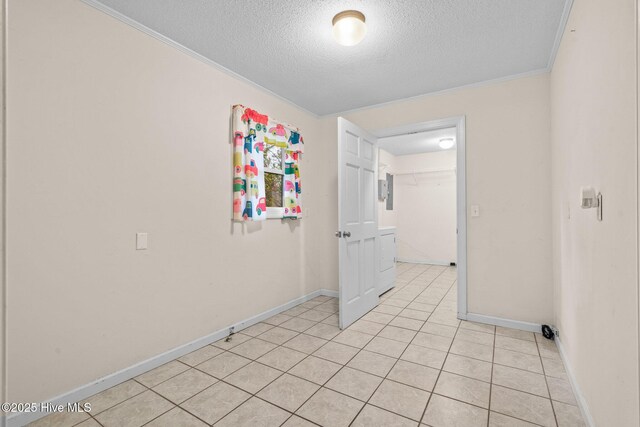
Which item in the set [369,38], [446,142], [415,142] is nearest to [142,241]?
[369,38]

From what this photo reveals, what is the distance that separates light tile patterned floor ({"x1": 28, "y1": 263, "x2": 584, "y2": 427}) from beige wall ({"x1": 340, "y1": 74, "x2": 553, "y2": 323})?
0.35m

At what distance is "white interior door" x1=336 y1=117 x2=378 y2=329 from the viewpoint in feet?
9.16

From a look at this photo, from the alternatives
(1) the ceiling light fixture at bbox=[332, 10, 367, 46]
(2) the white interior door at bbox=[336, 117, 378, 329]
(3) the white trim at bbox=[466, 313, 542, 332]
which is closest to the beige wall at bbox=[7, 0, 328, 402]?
(2) the white interior door at bbox=[336, 117, 378, 329]

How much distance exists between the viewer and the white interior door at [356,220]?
110 inches

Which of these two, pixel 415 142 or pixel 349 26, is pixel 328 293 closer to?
pixel 349 26

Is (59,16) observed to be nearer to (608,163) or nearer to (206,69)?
(206,69)

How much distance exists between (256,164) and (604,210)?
2.47 metres

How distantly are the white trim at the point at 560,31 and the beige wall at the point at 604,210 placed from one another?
0.22 ft

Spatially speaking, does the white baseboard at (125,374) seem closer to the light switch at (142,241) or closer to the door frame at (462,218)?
the light switch at (142,241)

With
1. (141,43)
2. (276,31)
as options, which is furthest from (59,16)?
(276,31)

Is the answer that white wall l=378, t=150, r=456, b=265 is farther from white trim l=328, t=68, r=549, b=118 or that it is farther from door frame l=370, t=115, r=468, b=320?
door frame l=370, t=115, r=468, b=320

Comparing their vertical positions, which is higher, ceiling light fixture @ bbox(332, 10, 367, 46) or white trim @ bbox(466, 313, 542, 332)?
ceiling light fixture @ bbox(332, 10, 367, 46)

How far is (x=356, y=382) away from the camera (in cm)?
187

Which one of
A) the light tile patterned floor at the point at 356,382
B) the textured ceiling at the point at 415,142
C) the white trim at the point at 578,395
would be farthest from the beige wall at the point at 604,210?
the textured ceiling at the point at 415,142
